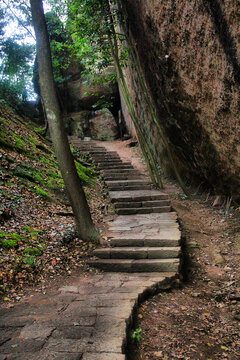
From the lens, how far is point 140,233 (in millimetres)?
5527

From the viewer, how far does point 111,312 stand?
311 cm

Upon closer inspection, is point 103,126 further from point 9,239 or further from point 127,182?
point 9,239

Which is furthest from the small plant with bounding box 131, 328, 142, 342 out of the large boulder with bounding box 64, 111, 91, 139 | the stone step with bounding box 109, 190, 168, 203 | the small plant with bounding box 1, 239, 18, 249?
the large boulder with bounding box 64, 111, 91, 139

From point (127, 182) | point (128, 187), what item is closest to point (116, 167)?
point (127, 182)

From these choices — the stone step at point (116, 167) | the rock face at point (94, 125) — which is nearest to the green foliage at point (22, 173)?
the stone step at point (116, 167)

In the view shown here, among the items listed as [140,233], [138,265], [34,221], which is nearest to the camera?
[138,265]

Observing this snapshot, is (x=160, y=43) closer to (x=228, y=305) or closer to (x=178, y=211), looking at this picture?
(x=178, y=211)

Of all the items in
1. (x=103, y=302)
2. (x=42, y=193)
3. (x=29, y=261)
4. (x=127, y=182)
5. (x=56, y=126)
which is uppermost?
(x=56, y=126)

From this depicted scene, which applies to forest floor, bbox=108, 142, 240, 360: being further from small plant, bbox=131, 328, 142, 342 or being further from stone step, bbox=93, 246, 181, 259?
stone step, bbox=93, 246, 181, 259

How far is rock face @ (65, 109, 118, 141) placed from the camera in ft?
56.8

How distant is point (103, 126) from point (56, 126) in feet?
42.0

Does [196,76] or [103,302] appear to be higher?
[196,76]

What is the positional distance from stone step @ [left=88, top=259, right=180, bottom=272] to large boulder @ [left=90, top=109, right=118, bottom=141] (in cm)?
1320

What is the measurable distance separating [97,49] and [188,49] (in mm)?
4228
